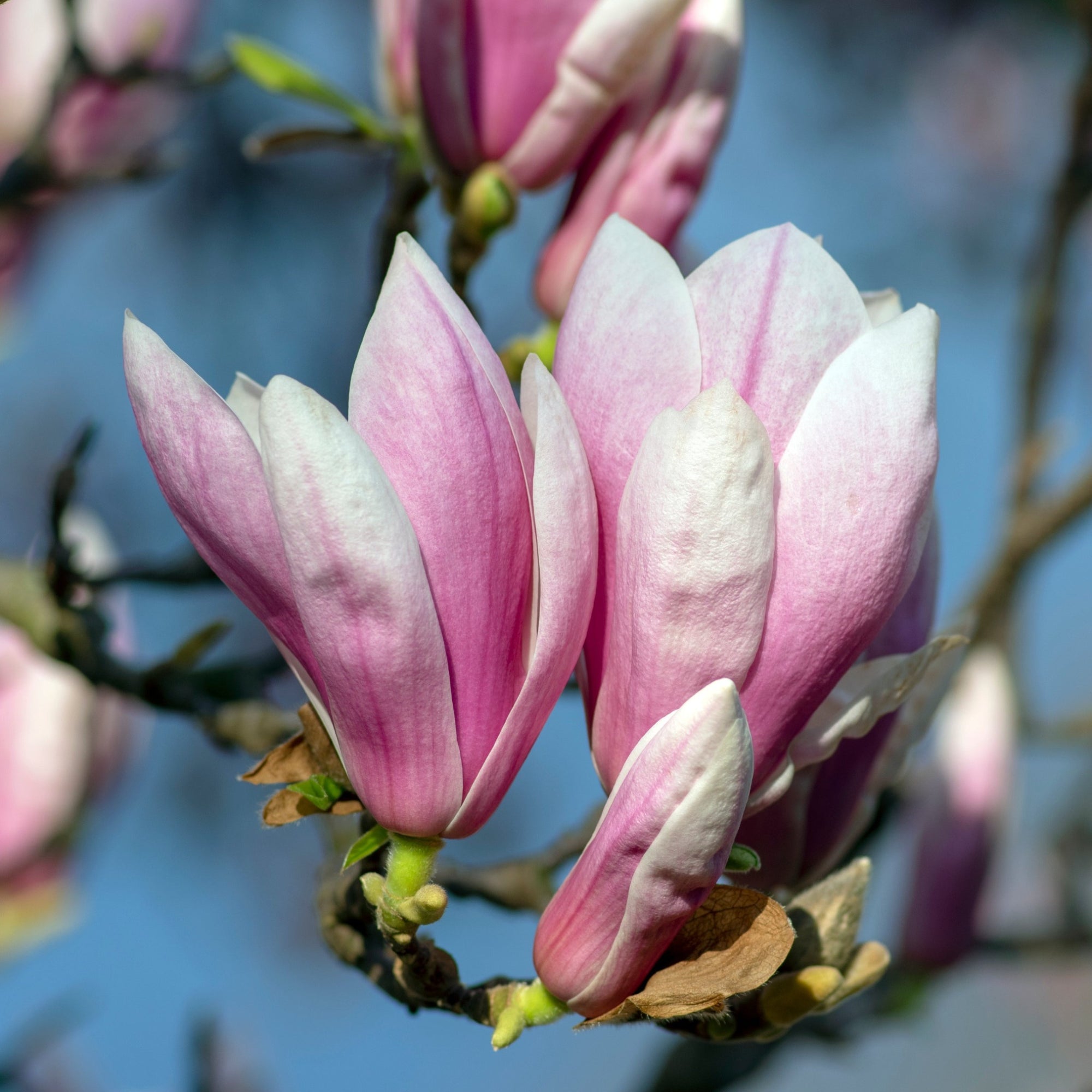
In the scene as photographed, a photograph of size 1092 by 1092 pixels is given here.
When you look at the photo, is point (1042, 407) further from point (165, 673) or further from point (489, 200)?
point (165, 673)

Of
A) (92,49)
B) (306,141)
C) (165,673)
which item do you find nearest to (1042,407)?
(306,141)

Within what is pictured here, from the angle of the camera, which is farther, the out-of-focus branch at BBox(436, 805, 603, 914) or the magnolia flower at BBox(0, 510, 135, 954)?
the magnolia flower at BBox(0, 510, 135, 954)

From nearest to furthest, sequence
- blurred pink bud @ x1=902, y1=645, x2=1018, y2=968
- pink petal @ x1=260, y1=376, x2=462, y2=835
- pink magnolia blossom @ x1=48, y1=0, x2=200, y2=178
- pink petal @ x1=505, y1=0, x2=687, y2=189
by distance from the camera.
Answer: pink petal @ x1=260, y1=376, x2=462, y2=835 → pink petal @ x1=505, y1=0, x2=687, y2=189 → blurred pink bud @ x1=902, y1=645, x2=1018, y2=968 → pink magnolia blossom @ x1=48, y1=0, x2=200, y2=178

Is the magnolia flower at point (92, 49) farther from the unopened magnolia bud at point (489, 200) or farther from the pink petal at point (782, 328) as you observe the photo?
the pink petal at point (782, 328)

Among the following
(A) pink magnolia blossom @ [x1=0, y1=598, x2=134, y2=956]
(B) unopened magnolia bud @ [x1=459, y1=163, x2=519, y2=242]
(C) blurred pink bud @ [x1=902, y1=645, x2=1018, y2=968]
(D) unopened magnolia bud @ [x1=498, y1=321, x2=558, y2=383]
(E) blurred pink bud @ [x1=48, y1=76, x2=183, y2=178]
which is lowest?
(A) pink magnolia blossom @ [x1=0, y1=598, x2=134, y2=956]

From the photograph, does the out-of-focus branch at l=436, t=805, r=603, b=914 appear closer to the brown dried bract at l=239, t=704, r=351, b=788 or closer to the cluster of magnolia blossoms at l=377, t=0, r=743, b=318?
the brown dried bract at l=239, t=704, r=351, b=788

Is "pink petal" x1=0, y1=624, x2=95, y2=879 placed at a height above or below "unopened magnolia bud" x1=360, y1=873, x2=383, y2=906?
below

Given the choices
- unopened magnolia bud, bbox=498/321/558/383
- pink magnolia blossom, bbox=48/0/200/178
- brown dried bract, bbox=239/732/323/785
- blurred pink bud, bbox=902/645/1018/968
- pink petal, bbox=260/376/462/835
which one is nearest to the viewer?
pink petal, bbox=260/376/462/835

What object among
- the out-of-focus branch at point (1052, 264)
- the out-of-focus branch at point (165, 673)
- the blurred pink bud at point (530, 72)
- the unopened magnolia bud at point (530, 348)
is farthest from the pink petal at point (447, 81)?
the out-of-focus branch at point (1052, 264)

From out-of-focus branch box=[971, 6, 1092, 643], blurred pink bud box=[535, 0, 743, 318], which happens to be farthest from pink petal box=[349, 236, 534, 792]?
out-of-focus branch box=[971, 6, 1092, 643]
